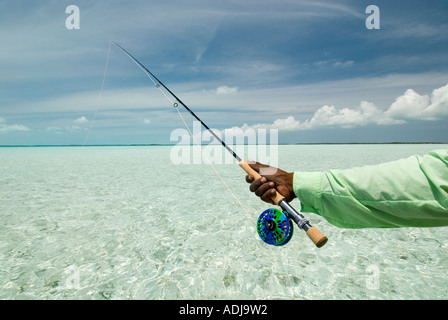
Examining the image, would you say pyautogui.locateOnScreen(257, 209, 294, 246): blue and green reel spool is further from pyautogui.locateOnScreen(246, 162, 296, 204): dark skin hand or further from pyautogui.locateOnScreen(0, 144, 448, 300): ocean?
pyautogui.locateOnScreen(0, 144, 448, 300): ocean

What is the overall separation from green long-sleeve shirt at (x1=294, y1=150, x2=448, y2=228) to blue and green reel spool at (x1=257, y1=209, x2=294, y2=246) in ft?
0.81

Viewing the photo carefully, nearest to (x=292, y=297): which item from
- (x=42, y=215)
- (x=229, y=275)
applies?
(x=229, y=275)

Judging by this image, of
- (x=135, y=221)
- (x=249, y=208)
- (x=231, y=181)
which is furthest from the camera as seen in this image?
(x=231, y=181)

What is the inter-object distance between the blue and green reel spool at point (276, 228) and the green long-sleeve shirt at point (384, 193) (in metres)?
0.25

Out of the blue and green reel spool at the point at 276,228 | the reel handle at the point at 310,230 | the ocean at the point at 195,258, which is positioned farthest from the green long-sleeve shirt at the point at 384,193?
the ocean at the point at 195,258

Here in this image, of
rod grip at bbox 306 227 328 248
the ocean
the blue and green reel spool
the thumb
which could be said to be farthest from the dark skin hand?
the ocean

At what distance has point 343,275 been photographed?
2924 millimetres

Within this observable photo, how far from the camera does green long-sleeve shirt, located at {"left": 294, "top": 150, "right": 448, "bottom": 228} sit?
50.9 inches

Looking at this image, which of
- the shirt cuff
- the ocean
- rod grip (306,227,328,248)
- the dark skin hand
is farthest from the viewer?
the ocean

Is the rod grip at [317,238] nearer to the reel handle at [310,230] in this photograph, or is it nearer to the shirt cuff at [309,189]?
the reel handle at [310,230]

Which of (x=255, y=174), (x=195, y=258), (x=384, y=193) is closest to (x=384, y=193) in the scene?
(x=384, y=193)

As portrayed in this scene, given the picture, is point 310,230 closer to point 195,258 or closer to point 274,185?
point 274,185
